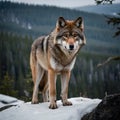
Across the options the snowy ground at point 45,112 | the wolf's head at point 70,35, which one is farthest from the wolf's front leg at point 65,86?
the wolf's head at point 70,35

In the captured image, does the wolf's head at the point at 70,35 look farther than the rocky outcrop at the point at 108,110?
Yes

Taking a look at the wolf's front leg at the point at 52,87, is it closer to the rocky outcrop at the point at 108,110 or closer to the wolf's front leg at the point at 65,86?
the wolf's front leg at the point at 65,86

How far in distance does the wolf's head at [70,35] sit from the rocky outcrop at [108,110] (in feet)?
5.21

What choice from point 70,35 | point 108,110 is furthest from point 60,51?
point 108,110

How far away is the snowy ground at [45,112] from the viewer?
10.9 m

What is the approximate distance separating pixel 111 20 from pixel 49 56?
2.55 m

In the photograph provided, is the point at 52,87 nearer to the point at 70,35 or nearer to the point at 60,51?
the point at 60,51

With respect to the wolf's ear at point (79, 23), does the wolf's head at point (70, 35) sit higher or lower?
lower

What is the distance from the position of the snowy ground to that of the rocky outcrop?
31.8 inches

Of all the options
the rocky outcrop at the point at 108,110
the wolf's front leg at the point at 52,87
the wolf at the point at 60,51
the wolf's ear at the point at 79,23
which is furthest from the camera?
the wolf's front leg at the point at 52,87

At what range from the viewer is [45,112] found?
11.3 m

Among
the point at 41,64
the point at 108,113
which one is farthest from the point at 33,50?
the point at 108,113

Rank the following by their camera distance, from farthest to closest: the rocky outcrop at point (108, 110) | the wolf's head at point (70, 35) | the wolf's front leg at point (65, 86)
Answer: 1. the wolf's front leg at point (65, 86)
2. the wolf's head at point (70, 35)
3. the rocky outcrop at point (108, 110)

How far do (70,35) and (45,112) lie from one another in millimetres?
2175
